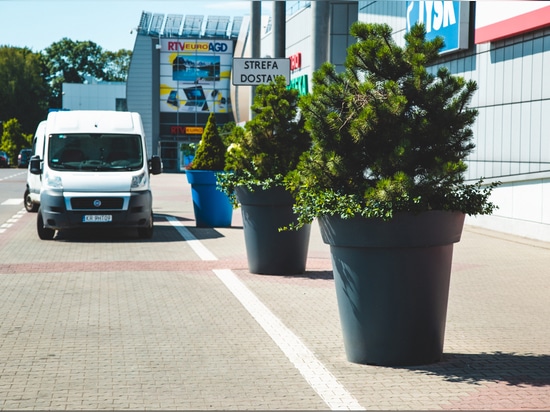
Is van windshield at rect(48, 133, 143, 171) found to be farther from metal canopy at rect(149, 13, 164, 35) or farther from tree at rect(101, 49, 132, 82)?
tree at rect(101, 49, 132, 82)

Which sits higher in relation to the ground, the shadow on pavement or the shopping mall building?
the shopping mall building

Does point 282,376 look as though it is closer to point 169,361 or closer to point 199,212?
point 169,361

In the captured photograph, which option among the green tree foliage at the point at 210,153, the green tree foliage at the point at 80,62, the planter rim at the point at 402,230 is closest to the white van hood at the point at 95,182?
the green tree foliage at the point at 210,153

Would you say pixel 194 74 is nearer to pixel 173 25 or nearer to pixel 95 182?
pixel 173 25

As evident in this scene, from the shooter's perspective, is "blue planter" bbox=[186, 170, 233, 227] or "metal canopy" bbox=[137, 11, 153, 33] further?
"metal canopy" bbox=[137, 11, 153, 33]

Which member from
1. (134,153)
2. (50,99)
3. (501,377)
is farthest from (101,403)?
(50,99)

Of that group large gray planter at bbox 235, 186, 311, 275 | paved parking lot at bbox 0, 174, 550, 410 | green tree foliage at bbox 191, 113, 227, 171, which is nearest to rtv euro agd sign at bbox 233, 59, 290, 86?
green tree foliage at bbox 191, 113, 227, 171

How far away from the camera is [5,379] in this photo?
6.48 metres

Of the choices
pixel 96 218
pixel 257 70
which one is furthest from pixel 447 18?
pixel 96 218

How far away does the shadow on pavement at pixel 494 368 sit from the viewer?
6484 millimetres

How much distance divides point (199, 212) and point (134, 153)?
227 centimetres

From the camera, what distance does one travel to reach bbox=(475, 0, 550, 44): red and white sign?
17266 mm

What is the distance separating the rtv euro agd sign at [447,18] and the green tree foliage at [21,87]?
10044 cm

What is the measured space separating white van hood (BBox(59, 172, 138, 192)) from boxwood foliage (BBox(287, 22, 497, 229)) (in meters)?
10.3
